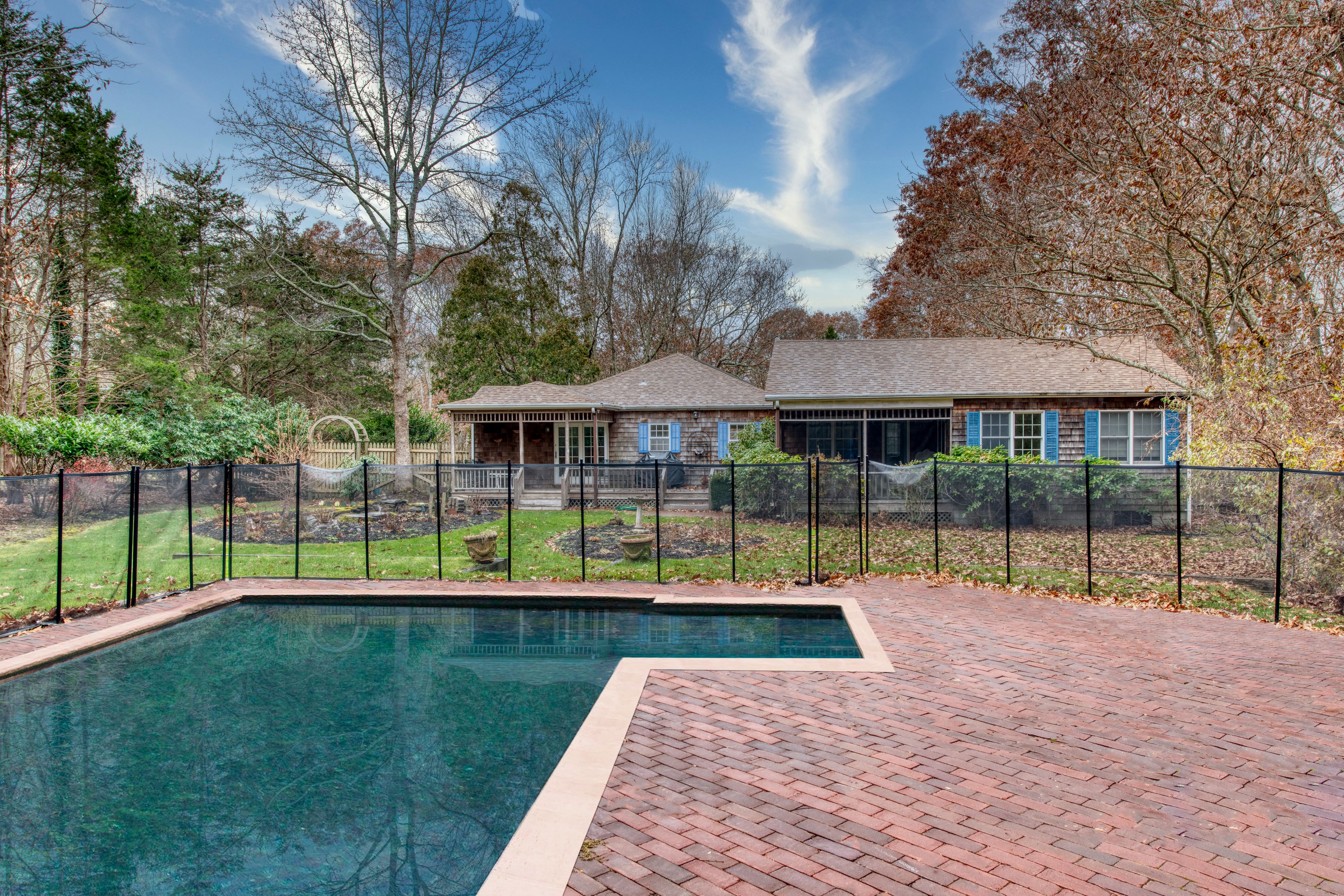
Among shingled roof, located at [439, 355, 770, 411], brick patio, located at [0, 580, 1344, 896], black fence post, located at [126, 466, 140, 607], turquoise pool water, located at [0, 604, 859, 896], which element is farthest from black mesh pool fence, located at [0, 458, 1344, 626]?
shingled roof, located at [439, 355, 770, 411]

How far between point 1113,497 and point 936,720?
10640 mm

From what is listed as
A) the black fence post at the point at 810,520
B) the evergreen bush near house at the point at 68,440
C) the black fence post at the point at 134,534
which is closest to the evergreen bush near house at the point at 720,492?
the black fence post at the point at 810,520

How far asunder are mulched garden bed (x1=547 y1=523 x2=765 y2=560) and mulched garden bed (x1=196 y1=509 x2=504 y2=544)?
2.99 m

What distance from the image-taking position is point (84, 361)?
65.0 feet

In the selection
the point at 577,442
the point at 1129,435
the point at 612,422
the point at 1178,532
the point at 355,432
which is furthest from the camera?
→ the point at 577,442

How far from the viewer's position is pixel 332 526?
47.4ft

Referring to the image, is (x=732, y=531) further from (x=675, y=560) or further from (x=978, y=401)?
(x=978, y=401)

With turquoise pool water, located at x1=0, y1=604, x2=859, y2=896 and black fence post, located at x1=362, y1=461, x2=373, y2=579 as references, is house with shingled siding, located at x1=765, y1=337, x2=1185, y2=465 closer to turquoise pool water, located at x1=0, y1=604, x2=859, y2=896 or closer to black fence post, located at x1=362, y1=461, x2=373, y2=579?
black fence post, located at x1=362, y1=461, x2=373, y2=579

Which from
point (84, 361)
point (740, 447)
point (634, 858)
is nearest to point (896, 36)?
point (740, 447)

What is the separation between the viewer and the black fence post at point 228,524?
991cm

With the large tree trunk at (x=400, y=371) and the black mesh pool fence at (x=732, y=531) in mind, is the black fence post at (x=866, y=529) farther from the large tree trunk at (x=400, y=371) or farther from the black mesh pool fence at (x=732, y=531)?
the large tree trunk at (x=400, y=371)

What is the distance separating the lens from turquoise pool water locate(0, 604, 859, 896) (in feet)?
12.2

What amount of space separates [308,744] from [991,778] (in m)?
4.68

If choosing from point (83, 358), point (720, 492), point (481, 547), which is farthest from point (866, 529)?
point (83, 358)
